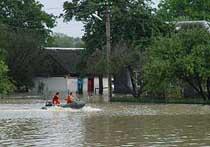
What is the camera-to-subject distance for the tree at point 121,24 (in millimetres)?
68188

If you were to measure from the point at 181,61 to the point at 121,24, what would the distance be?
18.6 m

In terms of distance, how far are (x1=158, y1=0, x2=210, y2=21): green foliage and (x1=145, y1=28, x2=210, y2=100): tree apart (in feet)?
115

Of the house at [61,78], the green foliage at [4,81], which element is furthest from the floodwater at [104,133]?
the house at [61,78]

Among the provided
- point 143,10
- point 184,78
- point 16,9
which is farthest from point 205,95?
point 16,9

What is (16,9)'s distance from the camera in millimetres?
93188

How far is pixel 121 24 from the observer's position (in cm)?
6988

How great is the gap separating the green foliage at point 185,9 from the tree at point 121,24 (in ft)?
57.3

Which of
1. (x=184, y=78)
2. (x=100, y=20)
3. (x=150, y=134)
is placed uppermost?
(x=100, y=20)

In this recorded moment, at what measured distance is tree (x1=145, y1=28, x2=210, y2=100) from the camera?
171 feet

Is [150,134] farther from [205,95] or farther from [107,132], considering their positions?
[205,95]

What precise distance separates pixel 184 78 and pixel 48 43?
49835 millimetres

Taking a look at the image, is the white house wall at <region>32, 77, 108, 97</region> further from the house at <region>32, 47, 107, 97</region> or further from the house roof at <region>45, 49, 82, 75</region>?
the house roof at <region>45, 49, 82, 75</region>

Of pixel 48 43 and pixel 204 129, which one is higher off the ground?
pixel 48 43

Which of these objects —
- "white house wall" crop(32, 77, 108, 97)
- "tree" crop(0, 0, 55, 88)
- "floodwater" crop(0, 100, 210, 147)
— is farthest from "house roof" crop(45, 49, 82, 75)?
"floodwater" crop(0, 100, 210, 147)
